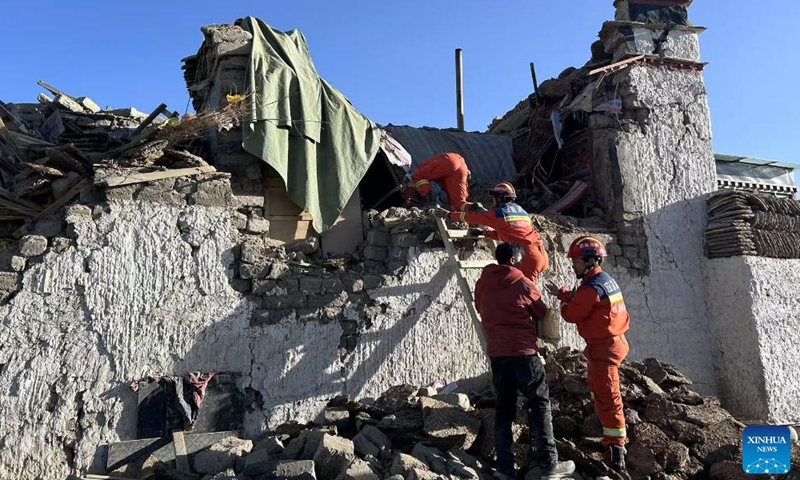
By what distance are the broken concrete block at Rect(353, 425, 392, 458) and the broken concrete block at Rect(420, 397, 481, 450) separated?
33cm

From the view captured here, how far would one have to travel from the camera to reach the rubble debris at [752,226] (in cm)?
776

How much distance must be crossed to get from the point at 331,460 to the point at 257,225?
8.25 feet

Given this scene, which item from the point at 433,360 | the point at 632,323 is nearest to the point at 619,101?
the point at 632,323

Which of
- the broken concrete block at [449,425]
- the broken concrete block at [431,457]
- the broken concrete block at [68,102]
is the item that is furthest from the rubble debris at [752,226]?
the broken concrete block at [68,102]

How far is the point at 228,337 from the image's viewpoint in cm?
580

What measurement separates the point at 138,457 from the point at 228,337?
1170 millimetres

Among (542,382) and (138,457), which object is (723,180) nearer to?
(542,382)

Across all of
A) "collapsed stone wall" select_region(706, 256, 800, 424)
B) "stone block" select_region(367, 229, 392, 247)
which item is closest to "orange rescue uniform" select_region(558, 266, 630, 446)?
"stone block" select_region(367, 229, 392, 247)

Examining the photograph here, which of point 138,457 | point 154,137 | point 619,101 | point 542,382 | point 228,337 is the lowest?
point 138,457

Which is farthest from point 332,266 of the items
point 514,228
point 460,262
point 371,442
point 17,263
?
point 17,263

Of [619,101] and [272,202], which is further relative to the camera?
[619,101]

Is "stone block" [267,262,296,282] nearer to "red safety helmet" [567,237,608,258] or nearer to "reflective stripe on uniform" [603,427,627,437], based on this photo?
"red safety helmet" [567,237,608,258]

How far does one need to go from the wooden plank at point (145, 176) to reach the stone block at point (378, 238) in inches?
63.7

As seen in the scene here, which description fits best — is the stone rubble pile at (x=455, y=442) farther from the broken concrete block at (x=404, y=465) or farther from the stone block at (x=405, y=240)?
the stone block at (x=405, y=240)
